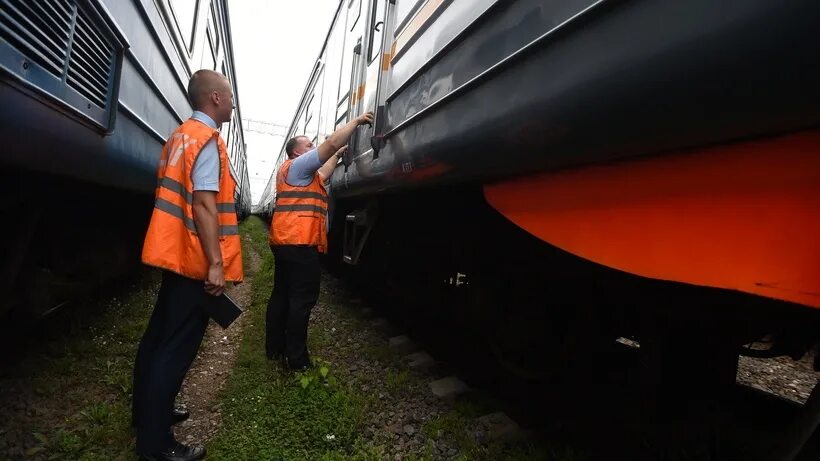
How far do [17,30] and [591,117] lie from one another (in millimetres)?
1459

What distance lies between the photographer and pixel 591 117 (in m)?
1.03

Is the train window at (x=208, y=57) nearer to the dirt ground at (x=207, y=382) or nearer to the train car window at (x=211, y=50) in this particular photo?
the train car window at (x=211, y=50)

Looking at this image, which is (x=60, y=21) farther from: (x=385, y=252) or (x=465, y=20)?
(x=385, y=252)

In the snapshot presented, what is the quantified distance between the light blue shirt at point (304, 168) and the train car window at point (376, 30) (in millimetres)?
872

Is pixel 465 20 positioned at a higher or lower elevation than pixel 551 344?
higher

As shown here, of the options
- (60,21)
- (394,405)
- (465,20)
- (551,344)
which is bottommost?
(394,405)

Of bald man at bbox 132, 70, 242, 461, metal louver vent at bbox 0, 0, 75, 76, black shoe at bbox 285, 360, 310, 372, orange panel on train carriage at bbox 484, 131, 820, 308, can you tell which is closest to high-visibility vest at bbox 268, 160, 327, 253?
black shoe at bbox 285, 360, 310, 372

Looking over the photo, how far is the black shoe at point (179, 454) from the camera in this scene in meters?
1.76

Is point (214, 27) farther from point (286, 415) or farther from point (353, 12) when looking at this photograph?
point (286, 415)

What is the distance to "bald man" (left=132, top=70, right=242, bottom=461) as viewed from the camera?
172 centimetres

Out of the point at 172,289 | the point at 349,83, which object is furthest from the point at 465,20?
the point at 349,83

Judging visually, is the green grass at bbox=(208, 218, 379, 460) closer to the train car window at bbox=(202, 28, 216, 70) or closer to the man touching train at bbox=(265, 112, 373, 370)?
the man touching train at bbox=(265, 112, 373, 370)

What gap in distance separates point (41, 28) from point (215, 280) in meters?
0.95

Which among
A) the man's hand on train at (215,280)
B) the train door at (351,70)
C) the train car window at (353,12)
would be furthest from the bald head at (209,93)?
the train car window at (353,12)
